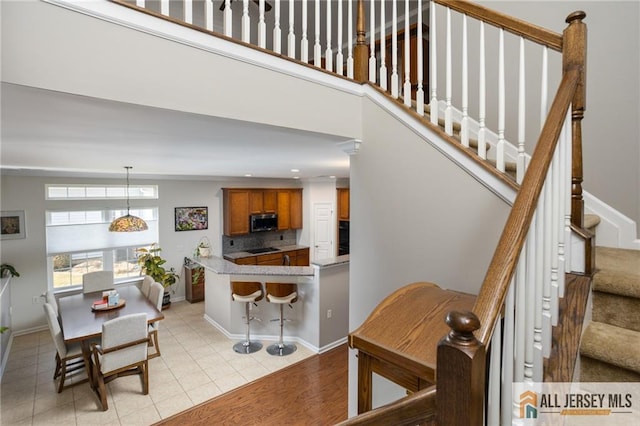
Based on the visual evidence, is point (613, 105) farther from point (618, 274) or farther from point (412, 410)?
point (412, 410)

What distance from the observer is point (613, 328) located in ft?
4.04

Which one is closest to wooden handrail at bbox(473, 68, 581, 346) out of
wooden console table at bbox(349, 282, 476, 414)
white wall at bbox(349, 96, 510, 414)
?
wooden console table at bbox(349, 282, 476, 414)

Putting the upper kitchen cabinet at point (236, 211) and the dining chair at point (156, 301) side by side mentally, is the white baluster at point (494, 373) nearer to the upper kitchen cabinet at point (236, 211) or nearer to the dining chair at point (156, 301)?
the dining chair at point (156, 301)

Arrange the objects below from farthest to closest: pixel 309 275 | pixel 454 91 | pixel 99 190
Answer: pixel 99 190 → pixel 309 275 → pixel 454 91

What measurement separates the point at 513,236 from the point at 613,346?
77cm

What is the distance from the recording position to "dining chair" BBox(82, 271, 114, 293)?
5105mm

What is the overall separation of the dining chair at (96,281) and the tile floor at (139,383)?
996mm

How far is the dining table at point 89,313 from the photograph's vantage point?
3537 millimetres

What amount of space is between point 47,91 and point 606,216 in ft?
10.1

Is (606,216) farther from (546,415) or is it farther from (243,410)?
(243,410)

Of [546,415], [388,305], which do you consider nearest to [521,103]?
[388,305]

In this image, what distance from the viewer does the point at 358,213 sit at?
225 cm

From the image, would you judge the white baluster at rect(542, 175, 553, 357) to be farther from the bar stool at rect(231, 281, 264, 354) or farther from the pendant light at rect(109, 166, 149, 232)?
the pendant light at rect(109, 166, 149, 232)

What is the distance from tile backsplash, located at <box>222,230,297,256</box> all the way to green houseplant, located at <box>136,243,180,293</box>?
124cm
